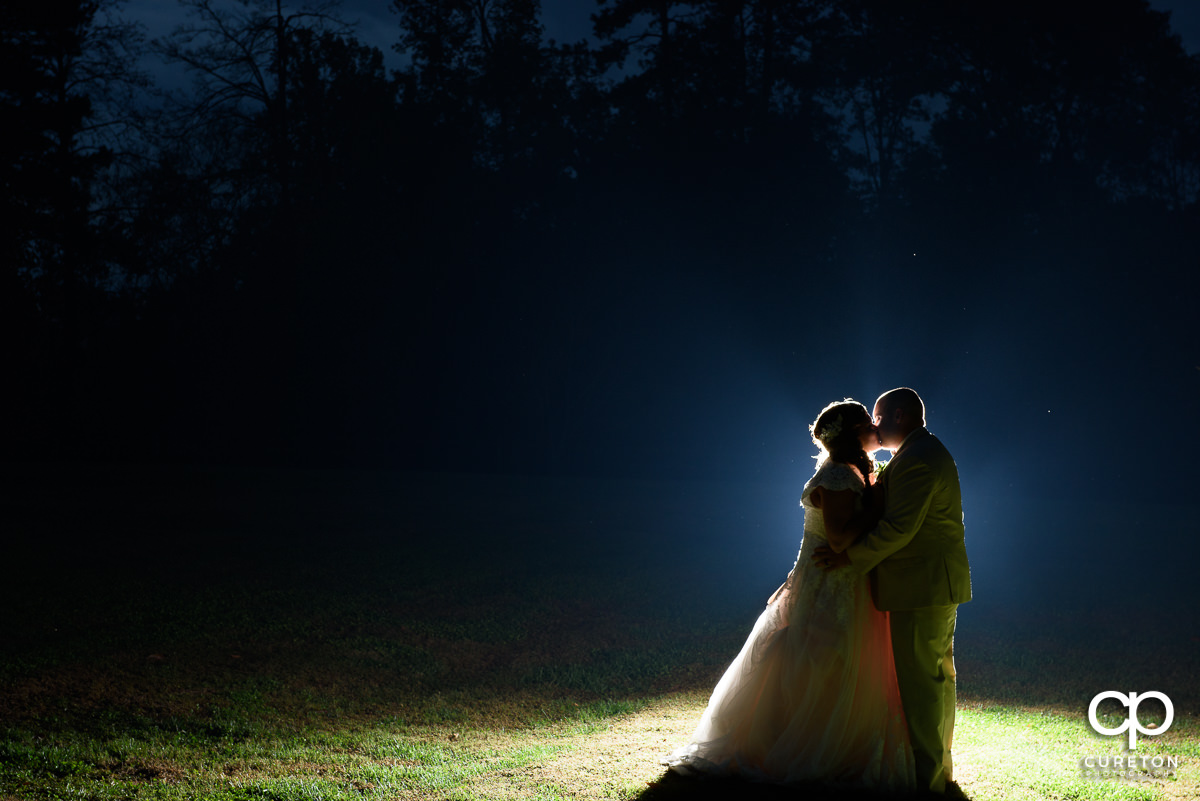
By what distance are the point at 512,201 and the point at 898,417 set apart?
21153mm

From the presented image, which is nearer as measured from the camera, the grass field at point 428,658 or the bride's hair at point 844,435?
the bride's hair at point 844,435

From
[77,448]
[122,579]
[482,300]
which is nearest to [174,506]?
[122,579]

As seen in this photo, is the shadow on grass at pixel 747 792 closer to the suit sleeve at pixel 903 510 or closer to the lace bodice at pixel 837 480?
the suit sleeve at pixel 903 510

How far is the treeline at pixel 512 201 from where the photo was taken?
77.1 feet

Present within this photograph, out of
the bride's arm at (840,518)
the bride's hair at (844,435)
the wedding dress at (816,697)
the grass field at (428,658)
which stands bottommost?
the grass field at (428,658)

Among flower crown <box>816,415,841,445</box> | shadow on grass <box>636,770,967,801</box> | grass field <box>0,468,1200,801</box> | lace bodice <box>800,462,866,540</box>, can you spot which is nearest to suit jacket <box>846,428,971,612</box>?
lace bodice <box>800,462,866,540</box>

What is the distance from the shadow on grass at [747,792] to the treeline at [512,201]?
810 inches

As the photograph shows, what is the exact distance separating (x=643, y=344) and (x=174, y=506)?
1254 centimetres

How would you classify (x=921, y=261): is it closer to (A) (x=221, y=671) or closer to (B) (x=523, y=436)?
(B) (x=523, y=436)

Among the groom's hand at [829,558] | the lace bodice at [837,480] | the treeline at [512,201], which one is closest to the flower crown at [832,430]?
the lace bodice at [837,480]

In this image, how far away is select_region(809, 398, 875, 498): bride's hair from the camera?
445 cm

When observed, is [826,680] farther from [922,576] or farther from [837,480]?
[837,480]

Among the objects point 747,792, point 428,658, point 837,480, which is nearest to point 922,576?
point 837,480

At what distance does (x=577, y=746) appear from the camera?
5461 millimetres
